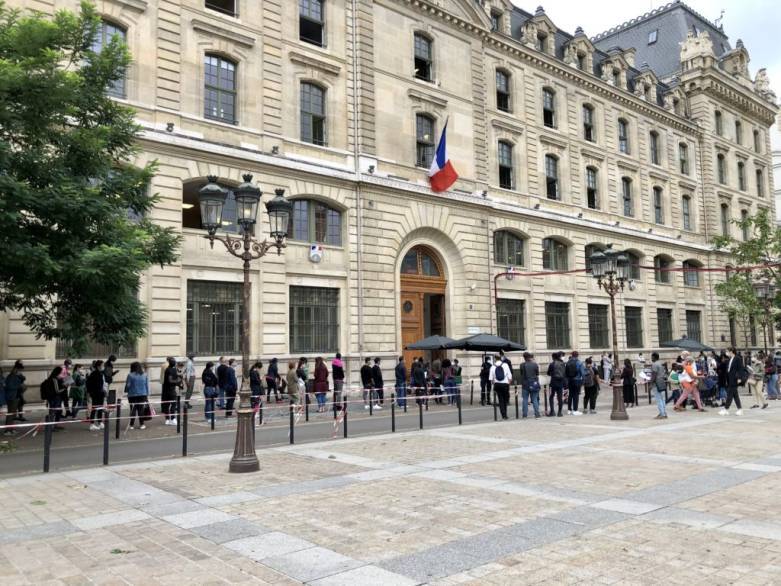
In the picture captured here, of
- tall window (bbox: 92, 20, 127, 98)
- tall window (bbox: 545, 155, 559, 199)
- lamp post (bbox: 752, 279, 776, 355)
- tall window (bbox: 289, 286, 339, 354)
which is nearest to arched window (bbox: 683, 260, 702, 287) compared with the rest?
lamp post (bbox: 752, 279, 776, 355)

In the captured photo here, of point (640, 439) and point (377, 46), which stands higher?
point (377, 46)

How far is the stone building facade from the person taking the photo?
21.6 metres

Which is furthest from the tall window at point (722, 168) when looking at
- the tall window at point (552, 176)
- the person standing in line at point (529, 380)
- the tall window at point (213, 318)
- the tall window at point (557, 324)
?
the tall window at point (213, 318)

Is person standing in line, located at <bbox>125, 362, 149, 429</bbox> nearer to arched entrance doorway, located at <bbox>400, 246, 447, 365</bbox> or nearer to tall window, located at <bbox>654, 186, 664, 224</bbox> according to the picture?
arched entrance doorway, located at <bbox>400, 246, 447, 365</bbox>

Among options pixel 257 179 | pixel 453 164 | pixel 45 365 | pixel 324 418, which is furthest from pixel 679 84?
pixel 45 365

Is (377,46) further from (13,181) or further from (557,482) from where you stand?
(557,482)

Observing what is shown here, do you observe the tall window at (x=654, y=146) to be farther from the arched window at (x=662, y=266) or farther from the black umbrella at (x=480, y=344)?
the black umbrella at (x=480, y=344)

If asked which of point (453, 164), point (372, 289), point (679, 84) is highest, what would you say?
point (679, 84)

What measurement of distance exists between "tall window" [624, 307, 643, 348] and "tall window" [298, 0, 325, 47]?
2400 cm

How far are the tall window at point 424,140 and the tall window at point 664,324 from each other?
2069 cm

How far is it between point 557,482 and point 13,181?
1076cm

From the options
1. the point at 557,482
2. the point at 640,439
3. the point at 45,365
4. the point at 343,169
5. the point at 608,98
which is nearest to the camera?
the point at 557,482

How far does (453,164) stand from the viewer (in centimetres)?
2980

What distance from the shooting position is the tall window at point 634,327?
3916cm
